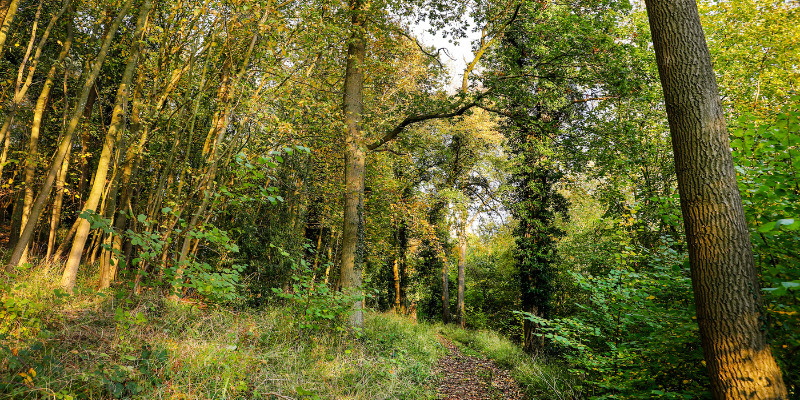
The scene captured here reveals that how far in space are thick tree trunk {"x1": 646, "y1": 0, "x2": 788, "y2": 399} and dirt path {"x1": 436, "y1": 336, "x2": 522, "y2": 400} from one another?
406 centimetres

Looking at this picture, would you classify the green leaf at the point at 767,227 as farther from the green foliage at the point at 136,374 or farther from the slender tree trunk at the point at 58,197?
the slender tree trunk at the point at 58,197

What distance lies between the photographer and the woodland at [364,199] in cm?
245

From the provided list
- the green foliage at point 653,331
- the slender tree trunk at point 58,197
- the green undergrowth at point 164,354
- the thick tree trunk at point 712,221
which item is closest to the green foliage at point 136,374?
the green undergrowth at point 164,354

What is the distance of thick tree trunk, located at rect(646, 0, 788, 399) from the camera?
7.11 feet

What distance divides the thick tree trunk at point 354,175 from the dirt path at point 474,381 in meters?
1.97

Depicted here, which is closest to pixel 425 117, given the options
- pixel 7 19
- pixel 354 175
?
pixel 354 175

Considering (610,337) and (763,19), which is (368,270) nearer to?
(610,337)

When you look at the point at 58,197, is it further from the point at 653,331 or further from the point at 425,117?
the point at 653,331

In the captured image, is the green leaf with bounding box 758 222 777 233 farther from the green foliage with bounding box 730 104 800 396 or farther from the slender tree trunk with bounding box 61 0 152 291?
the slender tree trunk with bounding box 61 0 152 291

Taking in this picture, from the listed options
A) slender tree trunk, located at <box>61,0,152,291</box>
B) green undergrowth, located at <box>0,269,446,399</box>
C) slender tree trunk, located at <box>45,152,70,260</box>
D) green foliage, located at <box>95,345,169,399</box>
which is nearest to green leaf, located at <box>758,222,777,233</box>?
green undergrowth, located at <box>0,269,446,399</box>

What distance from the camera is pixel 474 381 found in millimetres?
6797

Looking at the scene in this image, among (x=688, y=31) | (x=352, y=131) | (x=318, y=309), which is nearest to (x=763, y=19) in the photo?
(x=688, y=31)

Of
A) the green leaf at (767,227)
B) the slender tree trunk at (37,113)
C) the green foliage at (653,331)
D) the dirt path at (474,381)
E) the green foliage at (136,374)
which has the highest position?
the slender tree trunk at (37,113)

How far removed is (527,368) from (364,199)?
15.6ft
